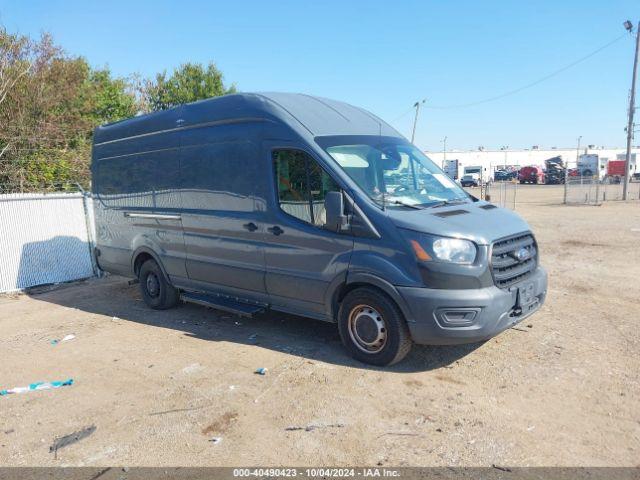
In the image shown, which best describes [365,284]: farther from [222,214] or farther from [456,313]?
[222,214]

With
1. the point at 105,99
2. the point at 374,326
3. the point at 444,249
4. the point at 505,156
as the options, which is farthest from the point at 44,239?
the point at 505,156

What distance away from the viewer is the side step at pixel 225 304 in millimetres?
5813

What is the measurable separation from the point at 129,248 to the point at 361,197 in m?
4.43

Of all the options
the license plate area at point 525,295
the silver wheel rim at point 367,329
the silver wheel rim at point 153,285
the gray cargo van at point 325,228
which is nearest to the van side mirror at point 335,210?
the gray cargo van at point 325,228

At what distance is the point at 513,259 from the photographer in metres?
4.74

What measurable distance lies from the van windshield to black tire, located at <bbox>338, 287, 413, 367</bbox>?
3.06 feet

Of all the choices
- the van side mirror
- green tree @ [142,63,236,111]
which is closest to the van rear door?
the van side mirror

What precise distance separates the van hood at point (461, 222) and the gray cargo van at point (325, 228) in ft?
0.06

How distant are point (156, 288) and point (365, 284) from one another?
3.85 m

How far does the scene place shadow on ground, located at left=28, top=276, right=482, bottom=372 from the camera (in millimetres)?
5121

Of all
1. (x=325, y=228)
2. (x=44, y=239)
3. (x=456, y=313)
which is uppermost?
(x=325, y=228)

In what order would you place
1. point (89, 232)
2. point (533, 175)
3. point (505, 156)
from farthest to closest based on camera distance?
point (505, 156) < point (533, 175) < point (89, 232)

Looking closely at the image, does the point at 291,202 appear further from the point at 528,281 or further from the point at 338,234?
the point at 528,281

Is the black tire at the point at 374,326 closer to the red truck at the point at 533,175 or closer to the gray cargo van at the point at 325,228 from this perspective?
the gray cargo van at the point at 325,228
